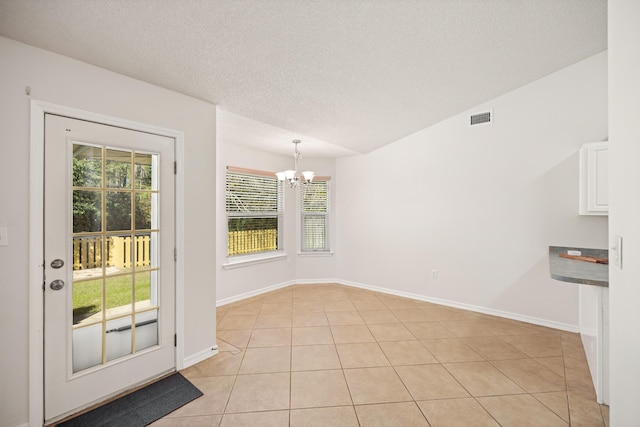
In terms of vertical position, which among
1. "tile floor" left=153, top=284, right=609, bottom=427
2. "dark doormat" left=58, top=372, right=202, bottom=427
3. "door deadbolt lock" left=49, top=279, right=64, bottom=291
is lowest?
"dark doormat" left=58, top=372, right=202, bottom=427

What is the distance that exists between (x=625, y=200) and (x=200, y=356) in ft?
10.2

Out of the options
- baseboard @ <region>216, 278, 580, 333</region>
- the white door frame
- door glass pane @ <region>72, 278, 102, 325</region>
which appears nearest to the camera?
the white door frame

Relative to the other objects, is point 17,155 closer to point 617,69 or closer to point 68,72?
point 68,72

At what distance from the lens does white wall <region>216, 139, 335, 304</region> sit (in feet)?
14.1

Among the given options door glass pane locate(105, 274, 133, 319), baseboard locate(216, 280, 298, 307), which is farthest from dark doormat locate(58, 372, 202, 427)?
baseboard locate(216, 280, 298, 307)

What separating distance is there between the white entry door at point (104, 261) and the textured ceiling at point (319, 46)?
23.8 inches

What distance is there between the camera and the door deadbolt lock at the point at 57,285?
Result: 6.15 feet

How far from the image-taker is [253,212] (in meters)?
4.84

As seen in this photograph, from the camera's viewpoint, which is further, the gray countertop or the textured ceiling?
the gray countertop

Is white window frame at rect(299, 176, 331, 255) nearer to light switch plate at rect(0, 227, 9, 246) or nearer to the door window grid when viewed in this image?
the door window grid

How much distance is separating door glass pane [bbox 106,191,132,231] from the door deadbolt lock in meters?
0.44

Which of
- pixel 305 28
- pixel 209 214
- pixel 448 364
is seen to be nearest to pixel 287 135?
pixel 209 214

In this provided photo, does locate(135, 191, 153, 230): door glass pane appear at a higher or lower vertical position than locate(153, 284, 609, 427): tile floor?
higher

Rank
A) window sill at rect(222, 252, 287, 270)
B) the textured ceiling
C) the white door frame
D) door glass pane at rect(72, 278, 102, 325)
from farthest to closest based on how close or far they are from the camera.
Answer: window sill at rect(222, 252, 287, 270) → door glass pane at rect(72, 278, 102, 325) → the white door frame → the textured ceiling
